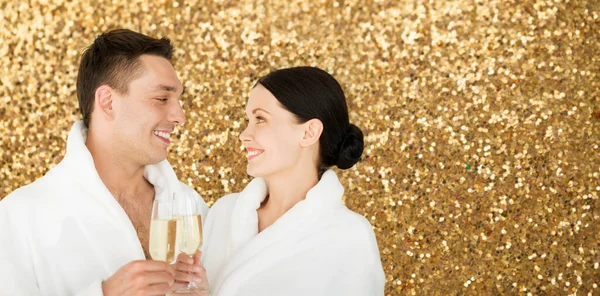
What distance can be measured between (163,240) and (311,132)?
0.45m

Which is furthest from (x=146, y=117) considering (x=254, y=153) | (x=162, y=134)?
(x=254, y=153)

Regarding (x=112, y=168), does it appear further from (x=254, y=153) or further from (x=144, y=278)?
(x=144, y=278)

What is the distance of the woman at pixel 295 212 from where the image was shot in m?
1.50

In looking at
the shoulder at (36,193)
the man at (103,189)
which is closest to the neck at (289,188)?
the man at (103,189)

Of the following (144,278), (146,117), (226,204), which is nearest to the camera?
(144,278)

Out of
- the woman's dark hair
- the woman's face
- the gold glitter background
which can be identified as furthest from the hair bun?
the gold glitter background

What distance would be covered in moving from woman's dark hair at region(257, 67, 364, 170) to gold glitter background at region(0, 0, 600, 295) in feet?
2.05

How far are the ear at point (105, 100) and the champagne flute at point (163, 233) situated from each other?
426mm

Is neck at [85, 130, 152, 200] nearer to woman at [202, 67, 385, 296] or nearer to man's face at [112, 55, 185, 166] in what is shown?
man's face at [112, 55, 185, 166]

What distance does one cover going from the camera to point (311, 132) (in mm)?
1589

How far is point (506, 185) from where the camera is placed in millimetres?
2229

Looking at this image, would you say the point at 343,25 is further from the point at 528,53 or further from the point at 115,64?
the point at 115,64

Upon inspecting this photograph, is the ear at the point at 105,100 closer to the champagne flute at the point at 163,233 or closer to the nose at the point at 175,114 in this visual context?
the nose at the point at 175,114

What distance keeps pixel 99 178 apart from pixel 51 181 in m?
0.11
